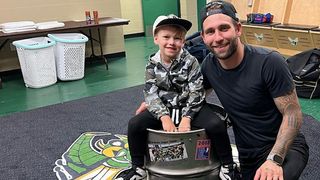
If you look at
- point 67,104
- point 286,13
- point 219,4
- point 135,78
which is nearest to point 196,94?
point 219,4

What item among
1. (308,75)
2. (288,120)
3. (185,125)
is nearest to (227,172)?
(185,125)

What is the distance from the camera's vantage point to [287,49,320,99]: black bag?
10.7 feet

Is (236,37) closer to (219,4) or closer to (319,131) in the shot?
(219,4)

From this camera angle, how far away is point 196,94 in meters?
1.71

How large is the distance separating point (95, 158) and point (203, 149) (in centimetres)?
116

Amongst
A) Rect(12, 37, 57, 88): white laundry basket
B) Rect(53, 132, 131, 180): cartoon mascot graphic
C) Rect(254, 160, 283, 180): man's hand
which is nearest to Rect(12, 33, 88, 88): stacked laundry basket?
Rect(12, 37, 57, 88): white laundry basket

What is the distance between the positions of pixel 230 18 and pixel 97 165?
1.43m

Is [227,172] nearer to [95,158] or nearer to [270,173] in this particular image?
[270,173]

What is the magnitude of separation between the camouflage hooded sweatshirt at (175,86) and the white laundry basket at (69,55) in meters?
2.74

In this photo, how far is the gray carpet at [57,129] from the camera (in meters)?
2.38

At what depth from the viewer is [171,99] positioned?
1.81 meters

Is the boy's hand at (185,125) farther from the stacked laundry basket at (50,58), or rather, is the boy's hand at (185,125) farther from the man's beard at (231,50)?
the stacked laundry basket at (50,58)

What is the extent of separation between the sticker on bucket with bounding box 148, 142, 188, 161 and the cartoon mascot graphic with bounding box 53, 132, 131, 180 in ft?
2.34

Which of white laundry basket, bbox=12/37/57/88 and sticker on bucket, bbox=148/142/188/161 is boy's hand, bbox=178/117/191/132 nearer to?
sticker on bucket, bbox=148/142/188/161
